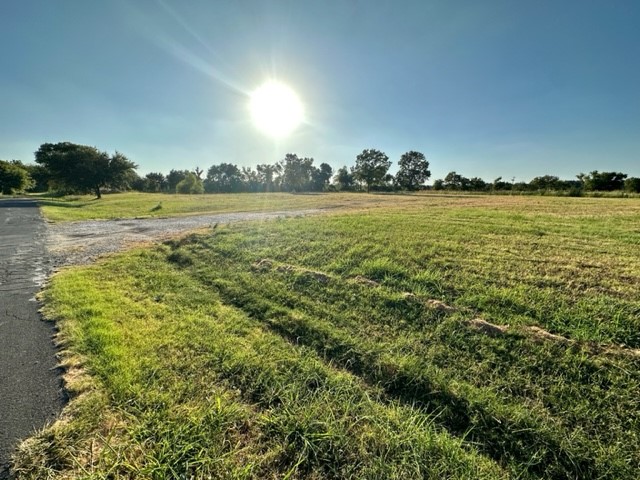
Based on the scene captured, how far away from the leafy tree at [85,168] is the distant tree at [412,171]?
6310 centimetres

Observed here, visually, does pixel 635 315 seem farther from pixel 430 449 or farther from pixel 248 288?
pixel 248 288

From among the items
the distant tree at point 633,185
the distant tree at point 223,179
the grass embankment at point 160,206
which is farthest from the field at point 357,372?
the distant tree at point 223,179

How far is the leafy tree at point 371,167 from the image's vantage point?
67000 millimetres

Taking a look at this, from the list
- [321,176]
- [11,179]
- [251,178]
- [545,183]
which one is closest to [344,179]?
[321,176]

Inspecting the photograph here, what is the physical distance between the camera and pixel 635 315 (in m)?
3.76

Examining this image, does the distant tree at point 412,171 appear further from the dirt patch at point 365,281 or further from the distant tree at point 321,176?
the dirt patch at point 365,281

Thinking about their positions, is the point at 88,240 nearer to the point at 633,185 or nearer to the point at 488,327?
the point at 488,327

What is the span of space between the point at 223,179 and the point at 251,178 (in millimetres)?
7776

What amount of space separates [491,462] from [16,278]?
870 centimetres

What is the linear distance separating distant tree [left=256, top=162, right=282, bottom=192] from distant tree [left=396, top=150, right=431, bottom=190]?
107ft

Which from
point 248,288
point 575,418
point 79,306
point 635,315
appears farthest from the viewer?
point 248,288

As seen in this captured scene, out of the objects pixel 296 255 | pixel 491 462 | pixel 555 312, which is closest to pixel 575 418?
pixel 491 462

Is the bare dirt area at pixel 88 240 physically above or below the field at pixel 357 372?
below

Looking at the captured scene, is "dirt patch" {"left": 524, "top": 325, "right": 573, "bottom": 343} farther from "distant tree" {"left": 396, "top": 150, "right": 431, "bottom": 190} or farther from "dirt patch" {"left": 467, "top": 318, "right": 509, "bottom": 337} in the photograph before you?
"distant tree" {"left": 396, "top": 150, "right": 431, "bottom": 190}
